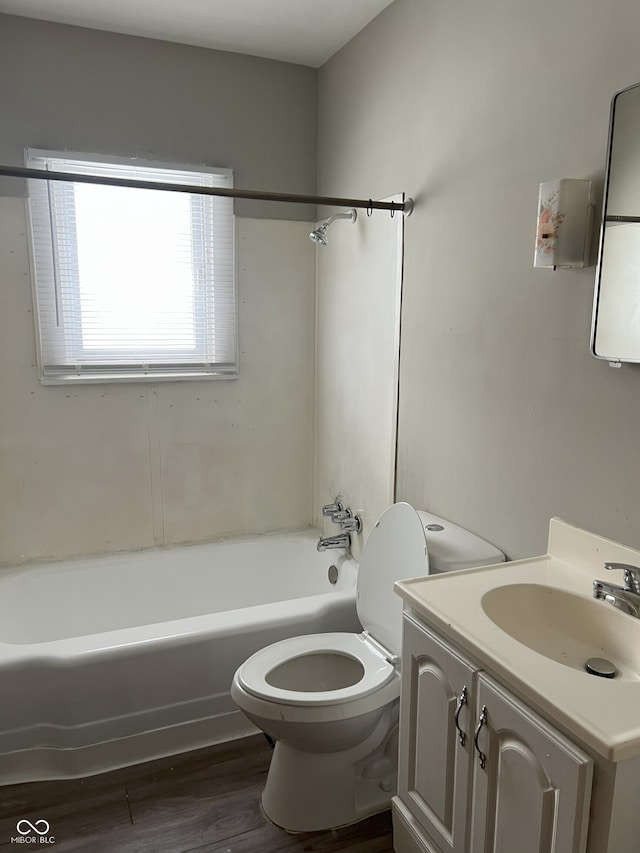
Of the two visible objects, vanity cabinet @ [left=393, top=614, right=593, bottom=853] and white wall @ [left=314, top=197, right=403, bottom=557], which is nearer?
vanity cabinet @ [left=393, top=614, right=593, bottom=853]

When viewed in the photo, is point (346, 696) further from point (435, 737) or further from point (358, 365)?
point (358, 365)

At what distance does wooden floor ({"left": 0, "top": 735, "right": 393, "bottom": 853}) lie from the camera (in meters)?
1.74

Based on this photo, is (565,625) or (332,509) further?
(332,509)

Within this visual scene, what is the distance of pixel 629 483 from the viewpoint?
1444mm

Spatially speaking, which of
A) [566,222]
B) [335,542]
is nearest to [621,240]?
[566,222]

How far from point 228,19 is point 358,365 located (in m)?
1.49

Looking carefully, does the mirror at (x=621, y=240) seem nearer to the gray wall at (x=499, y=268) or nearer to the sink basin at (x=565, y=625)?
the gray wall at (x=499, y=268)

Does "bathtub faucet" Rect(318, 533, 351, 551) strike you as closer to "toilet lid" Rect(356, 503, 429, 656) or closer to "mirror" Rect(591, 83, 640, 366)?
"toilet lid" Rect(356, 503, 429, 656)

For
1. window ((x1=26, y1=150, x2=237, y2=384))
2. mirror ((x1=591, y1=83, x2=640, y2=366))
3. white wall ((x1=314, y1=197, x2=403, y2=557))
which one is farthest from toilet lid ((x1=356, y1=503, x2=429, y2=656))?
window ((x1=26, y1=150, x2=237, y2=384))

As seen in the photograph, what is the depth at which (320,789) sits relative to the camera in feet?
5.94

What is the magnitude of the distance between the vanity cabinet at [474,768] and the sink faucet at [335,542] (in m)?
1.27

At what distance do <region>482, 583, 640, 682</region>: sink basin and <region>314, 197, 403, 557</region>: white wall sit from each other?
1.04m

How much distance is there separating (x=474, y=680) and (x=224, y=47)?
2740mm

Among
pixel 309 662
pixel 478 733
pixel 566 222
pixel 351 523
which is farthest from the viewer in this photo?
pixel 351 523
